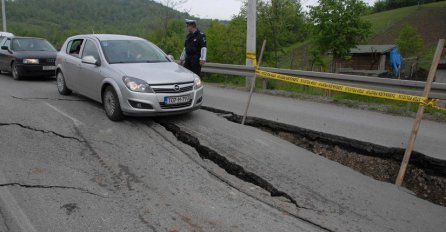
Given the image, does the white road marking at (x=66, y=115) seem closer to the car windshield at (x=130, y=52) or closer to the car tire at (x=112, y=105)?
the car tire at (x=112, y=105)

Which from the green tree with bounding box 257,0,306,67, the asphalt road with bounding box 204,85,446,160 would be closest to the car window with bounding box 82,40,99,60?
the asphalt road with bounding box 204,85,446,160

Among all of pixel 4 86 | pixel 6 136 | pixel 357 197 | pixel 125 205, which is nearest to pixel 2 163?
pixel 6 136

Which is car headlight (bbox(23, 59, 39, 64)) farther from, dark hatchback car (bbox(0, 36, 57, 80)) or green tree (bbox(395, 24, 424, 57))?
green tree (bbox(395, 24, 424, 57))

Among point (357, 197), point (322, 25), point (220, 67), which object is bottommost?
point (357, 197)

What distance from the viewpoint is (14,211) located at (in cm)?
368

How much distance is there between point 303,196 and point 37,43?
12.5 metres

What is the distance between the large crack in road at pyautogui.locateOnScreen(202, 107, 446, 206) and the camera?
5.38 meters

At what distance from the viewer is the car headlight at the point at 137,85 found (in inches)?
259

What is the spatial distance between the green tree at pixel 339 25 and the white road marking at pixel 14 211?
17.3 meters

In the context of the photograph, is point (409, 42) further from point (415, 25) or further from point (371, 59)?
point (415, 25)

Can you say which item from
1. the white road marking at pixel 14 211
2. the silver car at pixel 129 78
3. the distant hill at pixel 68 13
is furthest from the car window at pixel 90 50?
the distant hill at pixel 68 13

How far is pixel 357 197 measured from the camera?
14.8 ft

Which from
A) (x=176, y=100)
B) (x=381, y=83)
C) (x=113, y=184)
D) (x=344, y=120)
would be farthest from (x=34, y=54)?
(x=381, y=83)

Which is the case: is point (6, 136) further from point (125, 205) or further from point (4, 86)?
point (4, 86)
